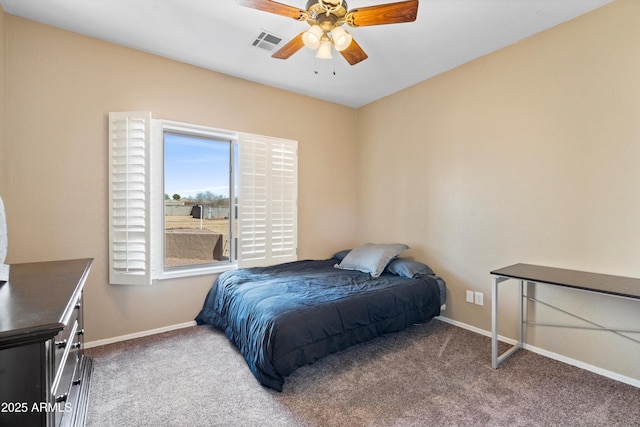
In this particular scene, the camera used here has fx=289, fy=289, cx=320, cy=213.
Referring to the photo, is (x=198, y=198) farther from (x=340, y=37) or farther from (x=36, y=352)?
(x=36, y=352)

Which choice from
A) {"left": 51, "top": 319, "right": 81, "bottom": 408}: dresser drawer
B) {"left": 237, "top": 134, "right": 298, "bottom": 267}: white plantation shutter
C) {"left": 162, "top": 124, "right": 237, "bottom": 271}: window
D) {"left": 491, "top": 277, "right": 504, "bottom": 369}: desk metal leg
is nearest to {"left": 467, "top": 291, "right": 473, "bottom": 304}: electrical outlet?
{"left": 491, "top": 277, "right": 504, "bottom": 369}: desk metal leg

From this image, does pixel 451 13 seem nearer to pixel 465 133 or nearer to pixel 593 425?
pixel 465 133

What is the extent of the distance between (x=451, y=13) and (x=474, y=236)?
1.96m

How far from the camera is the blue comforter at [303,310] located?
196cm

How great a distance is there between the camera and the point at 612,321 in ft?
6.82

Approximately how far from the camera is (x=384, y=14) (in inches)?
67.3

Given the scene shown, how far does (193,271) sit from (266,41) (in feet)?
7.65

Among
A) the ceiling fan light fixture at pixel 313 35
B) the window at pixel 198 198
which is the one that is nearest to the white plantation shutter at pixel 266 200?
the window at pixel 198 198

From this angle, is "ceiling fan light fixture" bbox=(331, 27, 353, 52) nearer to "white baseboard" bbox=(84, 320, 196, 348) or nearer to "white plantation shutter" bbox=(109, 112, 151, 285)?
"white plantation shutter" bbox=(109, 112, 151, 285)

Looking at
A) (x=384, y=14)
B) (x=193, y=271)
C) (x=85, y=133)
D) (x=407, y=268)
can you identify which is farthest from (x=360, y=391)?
(x=85, y=133)

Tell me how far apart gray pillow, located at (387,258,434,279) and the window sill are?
1752mm

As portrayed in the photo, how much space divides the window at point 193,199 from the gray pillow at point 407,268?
1222 mm

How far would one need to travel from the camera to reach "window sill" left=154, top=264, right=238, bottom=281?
286cm

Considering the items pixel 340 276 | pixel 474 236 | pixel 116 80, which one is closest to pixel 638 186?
pixel 474 236
